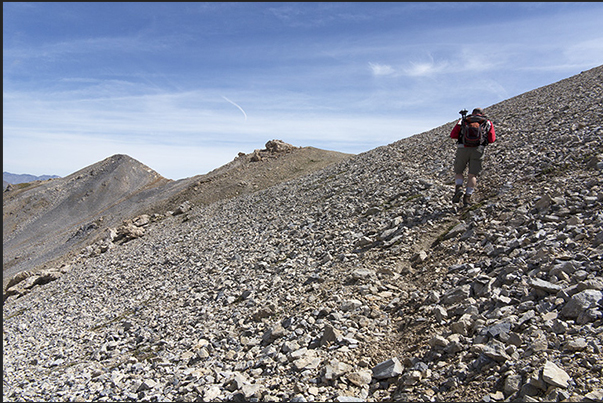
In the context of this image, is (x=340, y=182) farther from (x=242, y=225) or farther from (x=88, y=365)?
(x=88, y=365)

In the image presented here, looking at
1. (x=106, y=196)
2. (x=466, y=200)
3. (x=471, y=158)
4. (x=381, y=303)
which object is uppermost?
(x=106, y=196)

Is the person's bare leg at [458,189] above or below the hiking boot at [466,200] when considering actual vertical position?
above

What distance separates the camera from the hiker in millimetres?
11734

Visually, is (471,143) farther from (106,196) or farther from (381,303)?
(106,196)

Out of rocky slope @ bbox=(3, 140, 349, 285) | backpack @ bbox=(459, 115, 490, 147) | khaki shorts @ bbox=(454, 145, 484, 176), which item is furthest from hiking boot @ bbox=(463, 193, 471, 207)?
rocky slope @ bbox=(3, 140, 349, 285)

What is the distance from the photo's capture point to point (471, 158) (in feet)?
39.3

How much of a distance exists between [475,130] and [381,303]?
6561mm

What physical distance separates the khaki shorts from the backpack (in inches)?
7.6

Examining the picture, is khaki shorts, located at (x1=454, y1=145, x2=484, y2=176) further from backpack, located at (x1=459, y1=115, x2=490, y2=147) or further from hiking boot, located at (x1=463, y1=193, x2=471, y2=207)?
hiking boot, located at (x1=463, y1=193, x2=471, y2=207)

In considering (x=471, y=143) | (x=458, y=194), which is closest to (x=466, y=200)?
(x=458, y=194)

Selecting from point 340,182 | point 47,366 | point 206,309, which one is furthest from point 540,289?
point 340,182

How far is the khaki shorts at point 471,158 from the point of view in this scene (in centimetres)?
1189

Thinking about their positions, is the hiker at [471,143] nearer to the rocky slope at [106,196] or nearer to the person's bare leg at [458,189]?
the person's bare leg at [458,189]

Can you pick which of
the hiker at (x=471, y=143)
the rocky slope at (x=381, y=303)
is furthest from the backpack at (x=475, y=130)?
the rocky slope at (x=381, y=303)
